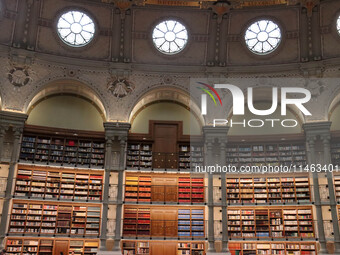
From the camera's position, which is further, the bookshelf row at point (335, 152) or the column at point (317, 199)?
the bookshelf row at point (335, 152)

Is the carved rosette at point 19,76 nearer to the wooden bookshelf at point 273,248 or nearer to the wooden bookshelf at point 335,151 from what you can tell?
the wooden bookshelf at point 273,248

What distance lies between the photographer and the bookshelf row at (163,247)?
1332 centimetres

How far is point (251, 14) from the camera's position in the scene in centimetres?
1479

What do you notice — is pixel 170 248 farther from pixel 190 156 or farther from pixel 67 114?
pixel 67 114

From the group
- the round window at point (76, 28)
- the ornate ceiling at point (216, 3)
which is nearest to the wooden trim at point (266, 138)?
the ornate ceiling at point (216, 3)

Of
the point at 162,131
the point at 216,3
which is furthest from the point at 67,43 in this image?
the point at 216,3

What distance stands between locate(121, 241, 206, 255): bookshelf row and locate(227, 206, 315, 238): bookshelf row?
1.39m

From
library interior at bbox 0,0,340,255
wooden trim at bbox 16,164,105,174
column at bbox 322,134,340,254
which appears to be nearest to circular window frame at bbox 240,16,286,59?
library interior at bbox 0,0,340,255

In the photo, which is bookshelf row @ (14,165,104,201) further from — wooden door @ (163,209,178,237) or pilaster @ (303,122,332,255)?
pilaster @ (303,122,332,255)

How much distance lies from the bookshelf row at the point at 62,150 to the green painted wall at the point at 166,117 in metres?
1.87

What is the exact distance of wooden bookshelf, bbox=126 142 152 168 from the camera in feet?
47.4

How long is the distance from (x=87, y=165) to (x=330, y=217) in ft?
30.7

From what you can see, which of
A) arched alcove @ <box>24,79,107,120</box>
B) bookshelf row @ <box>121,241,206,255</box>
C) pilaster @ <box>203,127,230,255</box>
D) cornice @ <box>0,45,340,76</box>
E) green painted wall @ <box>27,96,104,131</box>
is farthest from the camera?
green painted wall @ <box>27,96,104,131</box>

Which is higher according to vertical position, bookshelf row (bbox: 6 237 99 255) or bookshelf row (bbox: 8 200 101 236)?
bookshelf row (bbox: 8 200 101 236)
